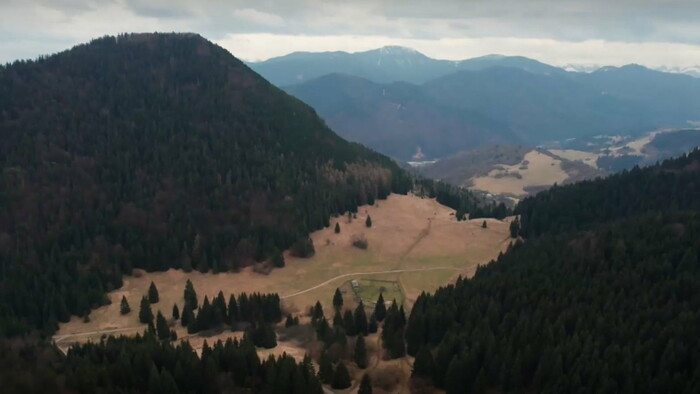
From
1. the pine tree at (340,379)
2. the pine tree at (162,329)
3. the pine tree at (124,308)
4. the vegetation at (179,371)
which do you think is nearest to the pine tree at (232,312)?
the pine tree at (162,329)

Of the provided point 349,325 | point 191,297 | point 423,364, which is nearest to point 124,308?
point 191,297

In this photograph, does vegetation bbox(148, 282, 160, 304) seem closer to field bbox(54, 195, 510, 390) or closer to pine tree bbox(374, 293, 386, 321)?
field bbox(54, 195, 510, 390)

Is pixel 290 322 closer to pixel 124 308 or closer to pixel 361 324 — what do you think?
pixel 361 324

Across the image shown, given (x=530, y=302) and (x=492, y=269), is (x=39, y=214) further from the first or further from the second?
(x=530, y=302)

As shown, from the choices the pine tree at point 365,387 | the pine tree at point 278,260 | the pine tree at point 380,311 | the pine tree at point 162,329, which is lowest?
the pine tree at point 162,329

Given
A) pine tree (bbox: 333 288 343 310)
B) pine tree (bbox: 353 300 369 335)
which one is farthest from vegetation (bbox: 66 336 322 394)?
pine tree (bbox: 333 288 343 310)

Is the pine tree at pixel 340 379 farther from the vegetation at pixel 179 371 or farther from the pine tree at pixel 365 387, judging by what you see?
the vegetation at pixel 179 371
